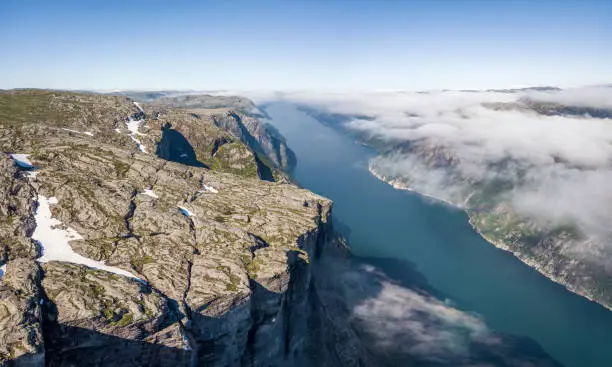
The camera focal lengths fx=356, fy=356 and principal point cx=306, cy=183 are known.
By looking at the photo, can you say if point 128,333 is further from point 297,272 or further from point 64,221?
point 297,272

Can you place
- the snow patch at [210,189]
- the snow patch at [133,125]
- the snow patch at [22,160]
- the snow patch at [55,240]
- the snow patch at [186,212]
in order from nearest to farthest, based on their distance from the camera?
the snow patch at [55,240]
the snow patch at [22,160]
the snow patch at [186,212]
the snow patch at [210,189]
the snow patch at [133,125]

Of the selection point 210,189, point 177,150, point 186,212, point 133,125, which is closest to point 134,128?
point 133,125

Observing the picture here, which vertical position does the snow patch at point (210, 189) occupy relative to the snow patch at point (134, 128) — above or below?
below

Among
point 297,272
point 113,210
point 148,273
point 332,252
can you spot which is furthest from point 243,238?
point 332,252

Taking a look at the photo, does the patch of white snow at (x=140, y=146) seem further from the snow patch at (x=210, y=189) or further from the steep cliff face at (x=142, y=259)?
the snow patch at (x=210, y=189)

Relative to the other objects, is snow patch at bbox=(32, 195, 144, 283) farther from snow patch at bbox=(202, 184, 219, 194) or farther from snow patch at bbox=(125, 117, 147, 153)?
snow patch at bbox=(125, 117, 147, 153)

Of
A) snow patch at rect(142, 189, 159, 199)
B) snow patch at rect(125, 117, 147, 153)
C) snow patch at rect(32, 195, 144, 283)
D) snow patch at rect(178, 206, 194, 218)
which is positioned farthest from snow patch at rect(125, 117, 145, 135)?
snow patch at rect(32, 195, 144, 283)

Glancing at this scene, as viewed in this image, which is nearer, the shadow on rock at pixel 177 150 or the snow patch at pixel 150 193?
the snow patch at pixel 150 193

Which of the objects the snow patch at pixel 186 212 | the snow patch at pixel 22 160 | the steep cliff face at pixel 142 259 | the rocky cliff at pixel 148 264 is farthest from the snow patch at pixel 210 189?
the snow patch at pixel 22 160
